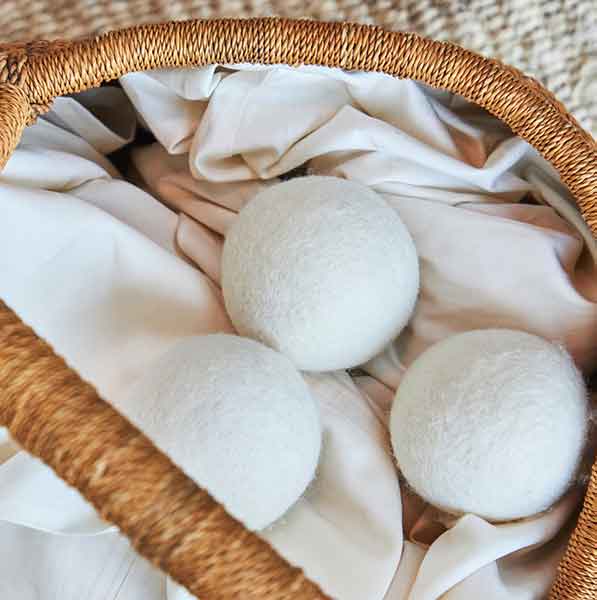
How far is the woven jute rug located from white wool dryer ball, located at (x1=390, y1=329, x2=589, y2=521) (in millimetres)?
272

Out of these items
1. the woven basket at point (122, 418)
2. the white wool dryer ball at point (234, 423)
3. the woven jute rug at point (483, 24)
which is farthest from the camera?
the woven jute rug at point (483, 24)

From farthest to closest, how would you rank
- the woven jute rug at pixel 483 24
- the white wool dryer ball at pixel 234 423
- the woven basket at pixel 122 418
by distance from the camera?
the woven jute rug at pixel 483 24 < the white wool dryer ball at pixel 234 423 < the woven basket at pixel 122 418

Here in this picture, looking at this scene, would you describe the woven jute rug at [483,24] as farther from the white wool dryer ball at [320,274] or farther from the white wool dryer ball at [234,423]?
the white wool dryer ball at [234,423]

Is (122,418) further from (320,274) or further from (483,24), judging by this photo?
(483,24)

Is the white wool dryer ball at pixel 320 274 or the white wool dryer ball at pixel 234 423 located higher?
the white wool dryer ball at pixel 320 274

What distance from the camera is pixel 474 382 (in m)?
0.57

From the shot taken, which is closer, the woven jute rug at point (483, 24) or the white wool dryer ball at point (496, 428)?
the white wool dryer ball at point (496, 428)

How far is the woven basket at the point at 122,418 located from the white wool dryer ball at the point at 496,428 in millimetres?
32

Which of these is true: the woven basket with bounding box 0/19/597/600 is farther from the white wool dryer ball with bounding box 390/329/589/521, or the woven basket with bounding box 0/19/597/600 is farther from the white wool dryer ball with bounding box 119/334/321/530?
the white wool dryer ball with bounding box 119/334/321/530

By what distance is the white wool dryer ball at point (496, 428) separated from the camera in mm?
558

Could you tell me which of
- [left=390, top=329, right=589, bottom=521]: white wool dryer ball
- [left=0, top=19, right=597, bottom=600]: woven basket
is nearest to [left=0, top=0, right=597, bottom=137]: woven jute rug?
[left=0, top=19, right=597, bottom=600]: woven basket

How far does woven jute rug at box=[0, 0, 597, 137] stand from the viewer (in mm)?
761

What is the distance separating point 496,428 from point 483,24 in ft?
1.20

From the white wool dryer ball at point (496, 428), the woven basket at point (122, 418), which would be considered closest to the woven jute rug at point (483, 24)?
the woven basket at point (122, 418)
